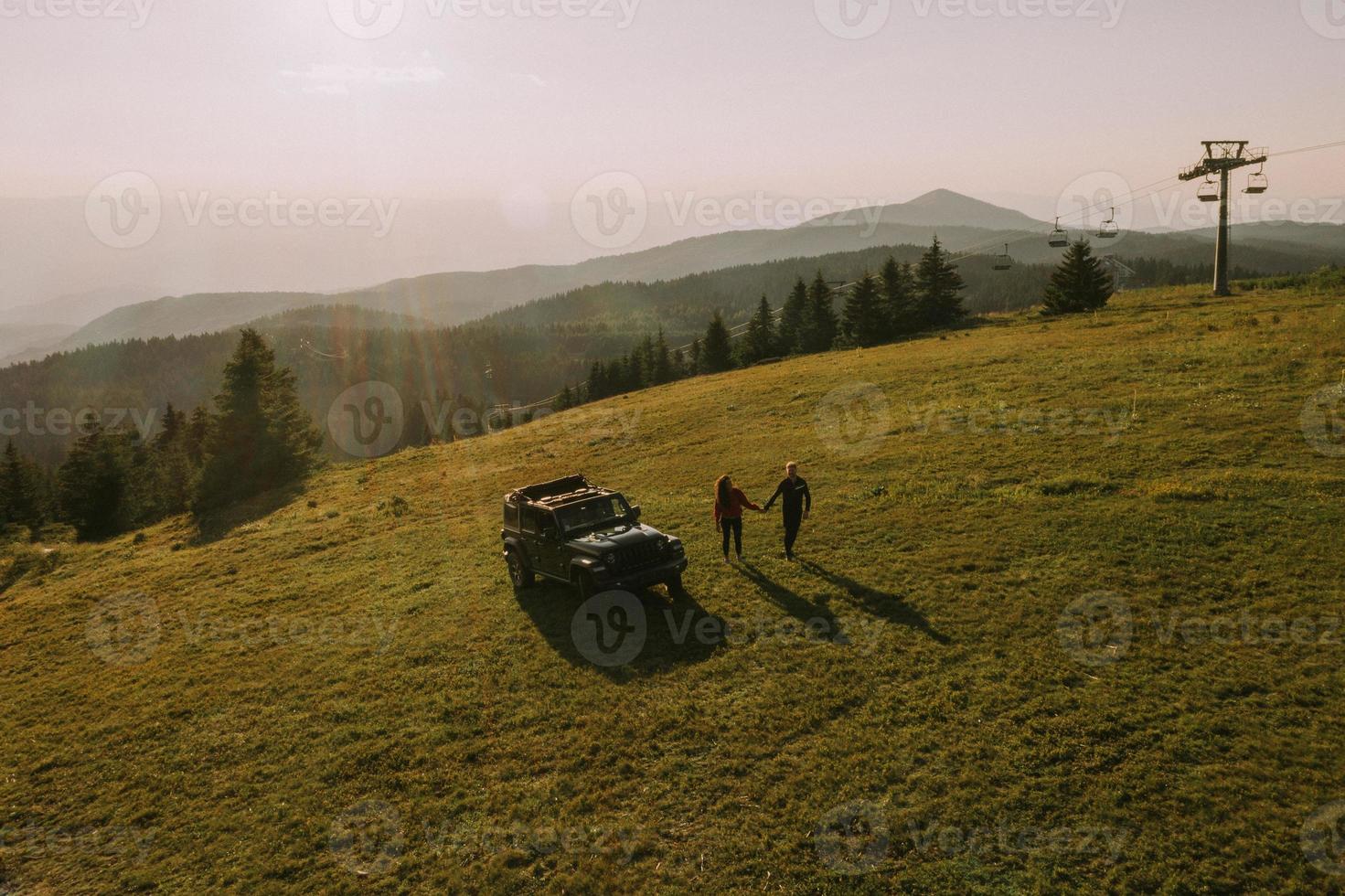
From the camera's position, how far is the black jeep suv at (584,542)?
49.4 ft

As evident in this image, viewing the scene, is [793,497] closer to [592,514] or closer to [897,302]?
[592,514]

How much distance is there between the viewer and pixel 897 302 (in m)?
73.2

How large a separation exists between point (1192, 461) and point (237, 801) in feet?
82.4

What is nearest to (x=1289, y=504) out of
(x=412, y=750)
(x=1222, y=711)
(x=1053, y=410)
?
(x=1222, y=711)

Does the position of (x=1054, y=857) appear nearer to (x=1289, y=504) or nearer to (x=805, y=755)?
(x=805, y=755)

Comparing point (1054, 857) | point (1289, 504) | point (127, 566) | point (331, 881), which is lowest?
point (127, 566)

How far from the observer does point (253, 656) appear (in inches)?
674

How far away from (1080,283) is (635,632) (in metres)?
66.2
